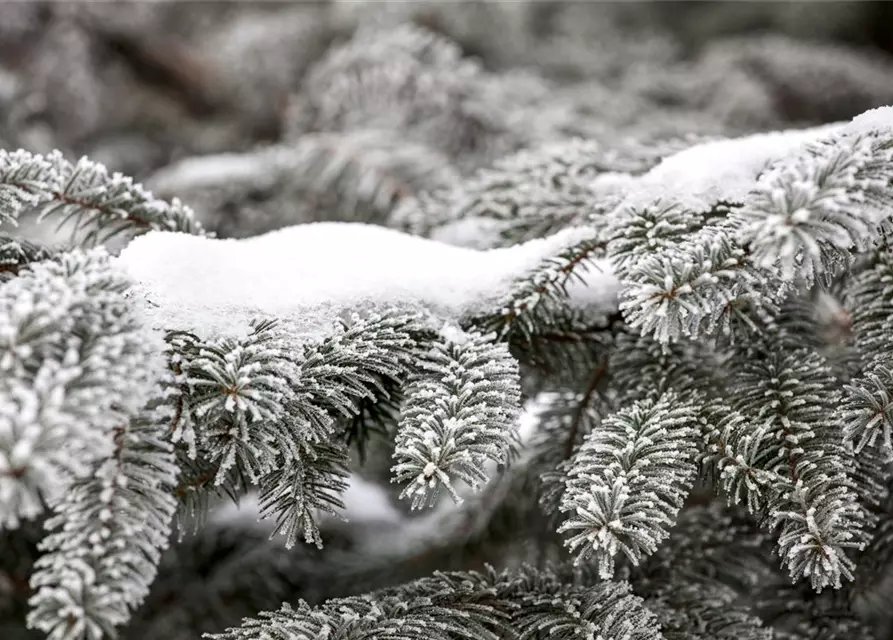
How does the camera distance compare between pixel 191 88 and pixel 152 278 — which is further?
pixel 191 88

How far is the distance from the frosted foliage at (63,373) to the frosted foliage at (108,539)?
16mm

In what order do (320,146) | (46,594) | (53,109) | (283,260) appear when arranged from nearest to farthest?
(46,594)
(283,260)
(320,146)
(53,109)

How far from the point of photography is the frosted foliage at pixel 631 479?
55 cm

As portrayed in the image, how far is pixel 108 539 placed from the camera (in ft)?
1.63

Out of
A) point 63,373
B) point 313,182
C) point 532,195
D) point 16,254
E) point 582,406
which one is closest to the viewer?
point 63,373

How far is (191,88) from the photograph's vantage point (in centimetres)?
180

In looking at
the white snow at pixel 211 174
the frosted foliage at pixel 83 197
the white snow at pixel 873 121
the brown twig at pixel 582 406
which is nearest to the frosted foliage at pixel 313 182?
the white snow at pixel 211 174

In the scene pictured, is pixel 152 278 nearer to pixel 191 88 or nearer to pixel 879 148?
pixel 879 148

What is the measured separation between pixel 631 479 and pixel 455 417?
0.50 ft

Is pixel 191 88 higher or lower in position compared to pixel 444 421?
higher

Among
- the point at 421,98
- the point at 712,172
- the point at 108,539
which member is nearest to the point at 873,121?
the point at 712,172

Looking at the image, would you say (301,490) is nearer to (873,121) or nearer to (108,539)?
(108,539)

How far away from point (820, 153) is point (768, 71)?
133cm

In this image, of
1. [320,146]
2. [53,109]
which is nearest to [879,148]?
[320,146]
